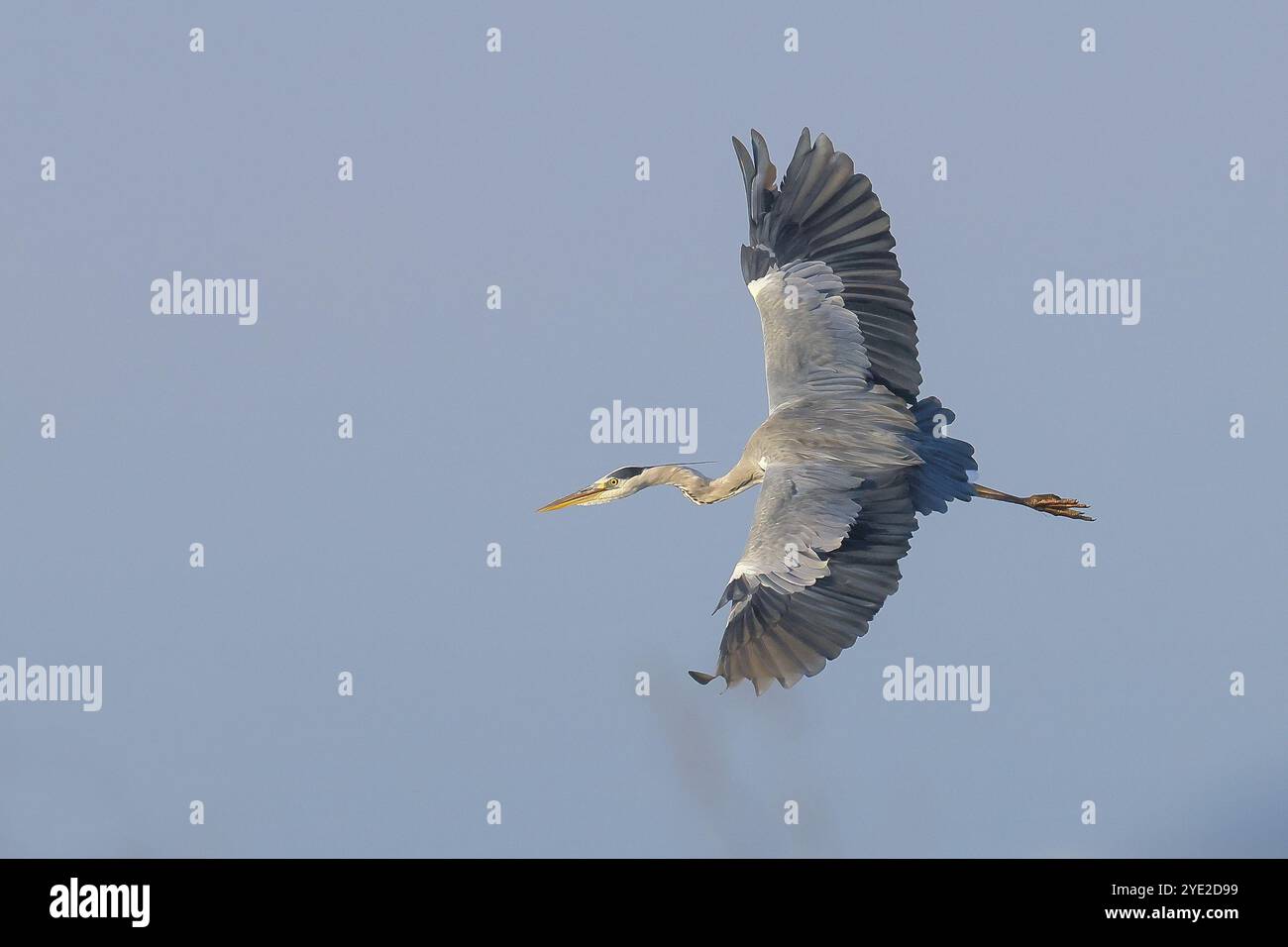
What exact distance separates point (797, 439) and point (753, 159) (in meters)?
2.43

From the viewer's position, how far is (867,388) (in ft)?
65.4

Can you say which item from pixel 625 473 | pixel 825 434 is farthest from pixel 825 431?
pixel 625 473

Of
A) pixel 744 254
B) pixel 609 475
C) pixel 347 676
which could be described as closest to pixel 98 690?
pixel 347 676

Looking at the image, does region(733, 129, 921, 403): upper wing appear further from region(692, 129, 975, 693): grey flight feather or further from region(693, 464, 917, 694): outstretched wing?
region(693, 464, 917, 694): outstretched wing

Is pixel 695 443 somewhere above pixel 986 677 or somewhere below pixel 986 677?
above

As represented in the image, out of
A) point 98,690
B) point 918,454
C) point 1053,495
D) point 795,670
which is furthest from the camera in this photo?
point 98,690

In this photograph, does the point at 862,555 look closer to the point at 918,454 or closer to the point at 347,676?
the point at 918,454

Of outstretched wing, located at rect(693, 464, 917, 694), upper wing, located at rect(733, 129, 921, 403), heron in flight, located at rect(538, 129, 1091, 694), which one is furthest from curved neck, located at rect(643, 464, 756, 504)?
upper wing, located at rect(733, 129, 921, 403)

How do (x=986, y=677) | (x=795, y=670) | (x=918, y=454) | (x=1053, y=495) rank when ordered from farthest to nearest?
(x=986, y=677), (x=1053, y=495), (x=918, y=454), (x=795, y=670)

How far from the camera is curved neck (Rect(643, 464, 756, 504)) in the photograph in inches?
806

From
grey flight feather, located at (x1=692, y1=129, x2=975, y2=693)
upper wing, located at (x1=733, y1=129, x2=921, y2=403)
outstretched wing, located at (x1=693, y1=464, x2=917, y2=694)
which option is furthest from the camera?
upper wing, located at (x1=733, y1=129, x2=921, y2=403)

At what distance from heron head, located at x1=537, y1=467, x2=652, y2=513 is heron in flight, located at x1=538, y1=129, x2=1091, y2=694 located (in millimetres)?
670

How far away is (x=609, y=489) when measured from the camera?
21.5m

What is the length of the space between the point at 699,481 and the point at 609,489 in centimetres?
99
